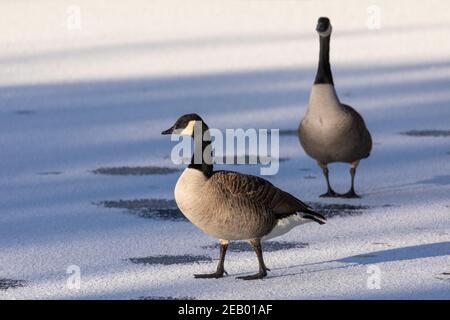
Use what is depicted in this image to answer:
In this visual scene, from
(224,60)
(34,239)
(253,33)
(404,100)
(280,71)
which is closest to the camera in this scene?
(34,239)

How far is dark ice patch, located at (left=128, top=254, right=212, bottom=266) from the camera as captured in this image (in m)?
6.90

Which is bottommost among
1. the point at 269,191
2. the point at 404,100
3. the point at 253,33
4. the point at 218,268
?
the point at 218,268

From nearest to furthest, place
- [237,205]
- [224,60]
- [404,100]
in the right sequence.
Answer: [237,205]
[404,100]
[224,60]

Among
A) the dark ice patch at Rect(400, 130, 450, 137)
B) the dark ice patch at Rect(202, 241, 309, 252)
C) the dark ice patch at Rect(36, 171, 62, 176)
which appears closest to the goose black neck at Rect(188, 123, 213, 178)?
the dark ice patch at Rect(202, 241, 309, 252)

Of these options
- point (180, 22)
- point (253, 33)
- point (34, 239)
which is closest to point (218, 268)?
point (34, 239)

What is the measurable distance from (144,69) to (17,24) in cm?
658

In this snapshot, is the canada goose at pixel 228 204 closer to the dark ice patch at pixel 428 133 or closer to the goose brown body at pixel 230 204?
the goose brown body at pixel 230 204

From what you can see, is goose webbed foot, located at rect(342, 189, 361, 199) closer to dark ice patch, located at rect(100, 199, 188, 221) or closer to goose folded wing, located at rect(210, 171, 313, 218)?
dark ice patch, located at rect(100, 199, 188, 221)

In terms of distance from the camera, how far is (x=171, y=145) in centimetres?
1125

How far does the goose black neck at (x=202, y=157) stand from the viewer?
6.36m

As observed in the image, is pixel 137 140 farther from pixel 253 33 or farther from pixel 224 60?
pixel 253 33

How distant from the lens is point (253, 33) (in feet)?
68.3

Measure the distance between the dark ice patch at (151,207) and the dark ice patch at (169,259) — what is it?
41.6 inches

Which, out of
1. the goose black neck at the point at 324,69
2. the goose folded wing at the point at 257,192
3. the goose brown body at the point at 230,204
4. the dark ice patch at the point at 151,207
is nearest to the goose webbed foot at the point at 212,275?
the goose brown body at the point at 230,204
